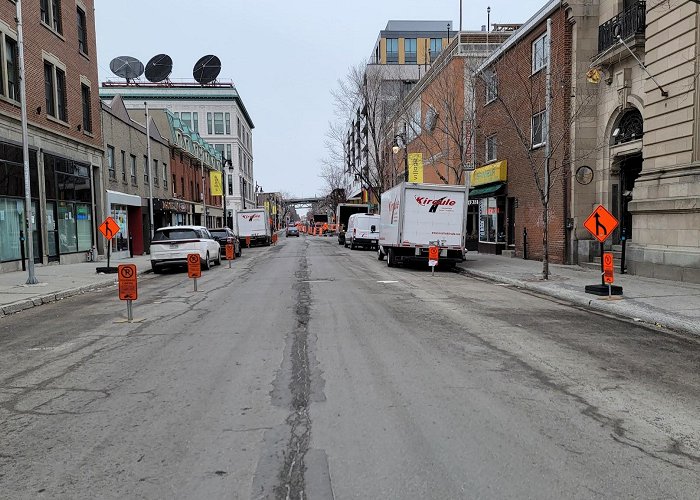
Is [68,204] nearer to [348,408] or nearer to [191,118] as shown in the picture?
[348,408]

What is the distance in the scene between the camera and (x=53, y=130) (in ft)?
69.2

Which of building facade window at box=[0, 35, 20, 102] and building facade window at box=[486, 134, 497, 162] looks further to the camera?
building facade window at box=[486, 134, 497, 162]

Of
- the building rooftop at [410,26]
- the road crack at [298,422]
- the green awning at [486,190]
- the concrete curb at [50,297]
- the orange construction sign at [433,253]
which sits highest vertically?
the building rooftop at [410,26]

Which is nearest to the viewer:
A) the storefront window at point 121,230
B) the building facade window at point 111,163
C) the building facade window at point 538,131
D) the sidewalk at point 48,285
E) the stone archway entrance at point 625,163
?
the sidewalk at point 48,285

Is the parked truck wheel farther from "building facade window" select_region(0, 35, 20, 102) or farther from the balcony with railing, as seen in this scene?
"building facade window" select_region(0, 35, 20, 102)

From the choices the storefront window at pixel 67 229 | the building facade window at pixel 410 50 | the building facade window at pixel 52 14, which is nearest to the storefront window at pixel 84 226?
the storefront window at pixel 67 229

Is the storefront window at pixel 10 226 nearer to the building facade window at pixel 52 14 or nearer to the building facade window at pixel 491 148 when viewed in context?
the building facade window at pixel 52 14

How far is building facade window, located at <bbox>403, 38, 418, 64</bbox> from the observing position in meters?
79.4

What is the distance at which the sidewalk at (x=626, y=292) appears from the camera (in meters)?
8.95

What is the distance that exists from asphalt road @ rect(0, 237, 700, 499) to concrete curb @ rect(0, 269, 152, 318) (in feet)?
8.33

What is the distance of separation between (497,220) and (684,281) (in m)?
13.0

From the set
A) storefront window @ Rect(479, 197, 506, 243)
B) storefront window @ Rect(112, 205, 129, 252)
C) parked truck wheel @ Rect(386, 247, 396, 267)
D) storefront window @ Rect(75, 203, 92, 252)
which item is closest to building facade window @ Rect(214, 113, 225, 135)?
storefront window @ Rect(112, 205, 129, 252)

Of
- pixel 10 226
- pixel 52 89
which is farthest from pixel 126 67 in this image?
pixel 10 226

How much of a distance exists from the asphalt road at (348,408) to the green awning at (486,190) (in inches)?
640
